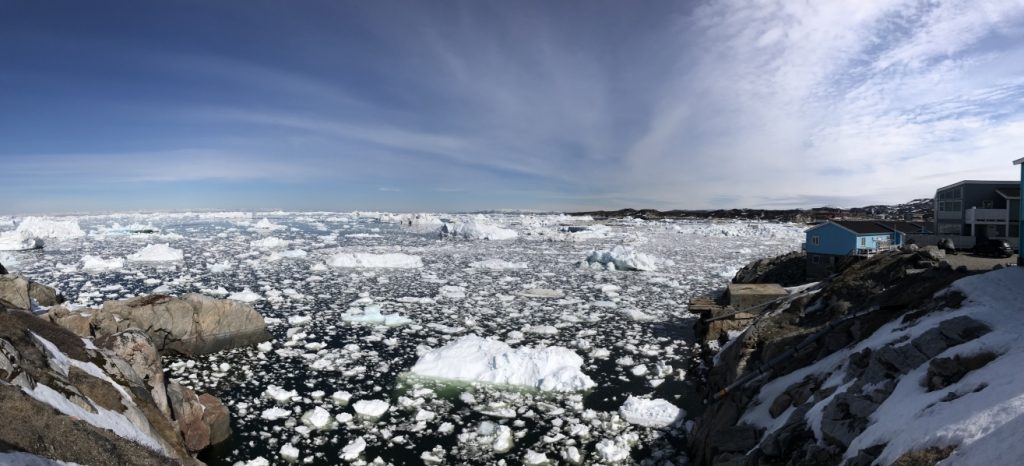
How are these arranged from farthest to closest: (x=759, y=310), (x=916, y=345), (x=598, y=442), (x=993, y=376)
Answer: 1. (x=759, y=310)
2. (x=598, y=442)
3. (x=916, y=345)
4. (x=993, y=376)

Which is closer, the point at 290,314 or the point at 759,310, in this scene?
the point at 759,310

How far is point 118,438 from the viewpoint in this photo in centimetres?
597

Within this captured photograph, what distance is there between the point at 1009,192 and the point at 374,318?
2970 cm

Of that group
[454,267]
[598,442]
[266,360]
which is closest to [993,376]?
[598,442]

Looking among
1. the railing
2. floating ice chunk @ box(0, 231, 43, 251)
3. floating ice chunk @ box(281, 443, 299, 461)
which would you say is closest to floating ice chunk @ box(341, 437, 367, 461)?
floating ice chunk @ box(281, 443, 299, 461)

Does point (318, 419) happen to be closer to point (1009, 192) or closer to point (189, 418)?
point (189, 418)

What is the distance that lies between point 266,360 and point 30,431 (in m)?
8.70

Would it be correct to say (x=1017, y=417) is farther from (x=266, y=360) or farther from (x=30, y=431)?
(x=266, y=360)

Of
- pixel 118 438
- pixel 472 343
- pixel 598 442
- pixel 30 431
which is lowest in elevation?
pixel 598 442

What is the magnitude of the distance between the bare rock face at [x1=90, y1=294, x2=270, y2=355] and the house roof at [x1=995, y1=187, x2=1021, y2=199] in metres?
32.1

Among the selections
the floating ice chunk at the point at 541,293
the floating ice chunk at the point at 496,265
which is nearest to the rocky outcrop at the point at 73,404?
the floating ice chunk at the point at 541,293

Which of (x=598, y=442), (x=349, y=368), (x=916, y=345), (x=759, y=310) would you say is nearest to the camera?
(x=916, y=345)

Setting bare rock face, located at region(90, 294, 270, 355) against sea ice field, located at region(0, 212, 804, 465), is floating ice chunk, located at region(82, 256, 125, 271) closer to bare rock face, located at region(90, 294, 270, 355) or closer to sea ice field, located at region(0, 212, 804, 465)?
sea ice field, located at region(0, 212, 804, 465)

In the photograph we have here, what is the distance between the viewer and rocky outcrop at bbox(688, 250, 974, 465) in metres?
6.10
